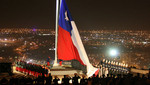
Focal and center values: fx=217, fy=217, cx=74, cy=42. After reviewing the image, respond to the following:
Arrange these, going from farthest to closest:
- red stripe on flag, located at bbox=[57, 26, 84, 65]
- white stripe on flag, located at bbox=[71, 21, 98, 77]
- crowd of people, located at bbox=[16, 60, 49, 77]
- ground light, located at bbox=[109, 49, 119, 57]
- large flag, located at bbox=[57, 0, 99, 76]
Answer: ground light, located at bbox=[109, 49, 119, 57], red stripe on flag, located at bbox=[57, 26, 84, 65], large flag, located at bbox=[57, 0, 99, 76], white stripe on flag, located at bbox=[71, 21, 98, 77], crowd of people, located at bbox=[16, 60, 49, 77]

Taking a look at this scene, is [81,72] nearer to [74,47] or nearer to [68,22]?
[74,47]

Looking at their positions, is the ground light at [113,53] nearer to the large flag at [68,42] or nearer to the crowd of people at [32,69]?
the large flag at [68,42]

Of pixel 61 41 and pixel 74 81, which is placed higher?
pixel 61 41

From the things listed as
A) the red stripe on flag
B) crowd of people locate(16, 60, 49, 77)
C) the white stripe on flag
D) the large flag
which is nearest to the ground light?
the white stripe on flag

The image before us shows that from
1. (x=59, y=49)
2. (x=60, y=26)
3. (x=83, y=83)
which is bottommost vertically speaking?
(x=83, y=83)

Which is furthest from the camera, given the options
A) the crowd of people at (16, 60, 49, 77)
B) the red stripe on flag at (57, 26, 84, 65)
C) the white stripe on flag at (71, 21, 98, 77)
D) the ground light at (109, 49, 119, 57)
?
the ground light at (109, 49, 119, 57)

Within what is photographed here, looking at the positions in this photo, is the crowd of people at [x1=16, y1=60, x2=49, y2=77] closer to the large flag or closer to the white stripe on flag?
the large flag

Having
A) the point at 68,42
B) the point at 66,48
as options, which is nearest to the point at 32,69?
the point at 66,48

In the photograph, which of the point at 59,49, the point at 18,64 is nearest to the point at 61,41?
the point at 59,49
